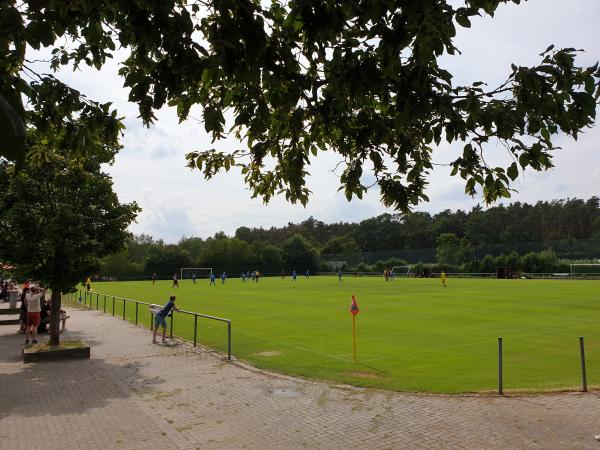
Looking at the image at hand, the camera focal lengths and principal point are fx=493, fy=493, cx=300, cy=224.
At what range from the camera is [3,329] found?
1942cm

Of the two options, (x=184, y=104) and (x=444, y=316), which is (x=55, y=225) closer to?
(x=184, y=104)

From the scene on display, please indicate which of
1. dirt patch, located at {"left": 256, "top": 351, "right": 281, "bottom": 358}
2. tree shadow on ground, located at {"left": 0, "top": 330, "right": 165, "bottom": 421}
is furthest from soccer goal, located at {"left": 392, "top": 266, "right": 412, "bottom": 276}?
tree shadow on ground, located at {"left": 0, "top": 330, "right": 165, "bottom": 421}


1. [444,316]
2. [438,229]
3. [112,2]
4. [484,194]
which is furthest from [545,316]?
[438,229]

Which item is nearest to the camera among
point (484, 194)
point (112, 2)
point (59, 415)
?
A: point (112, 2)

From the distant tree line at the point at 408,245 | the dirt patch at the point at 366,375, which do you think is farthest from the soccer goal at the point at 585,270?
the dirt patch at the point at 366,375

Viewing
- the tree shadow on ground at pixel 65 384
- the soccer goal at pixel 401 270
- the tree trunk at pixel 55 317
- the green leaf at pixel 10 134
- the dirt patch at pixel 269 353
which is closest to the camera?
the green leaf at pixel 10 134

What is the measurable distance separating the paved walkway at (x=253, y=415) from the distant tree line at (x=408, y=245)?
180 ft

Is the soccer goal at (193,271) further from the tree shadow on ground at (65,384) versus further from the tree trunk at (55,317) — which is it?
the tree shadow on ground at (65,384)

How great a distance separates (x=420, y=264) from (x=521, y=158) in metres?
80.5

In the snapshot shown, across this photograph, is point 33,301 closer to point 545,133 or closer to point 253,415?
point 253,415

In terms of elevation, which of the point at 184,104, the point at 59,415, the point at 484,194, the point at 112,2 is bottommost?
the point at 59,415

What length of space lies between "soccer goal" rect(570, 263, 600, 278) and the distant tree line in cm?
315

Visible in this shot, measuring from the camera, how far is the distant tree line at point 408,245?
248 ft

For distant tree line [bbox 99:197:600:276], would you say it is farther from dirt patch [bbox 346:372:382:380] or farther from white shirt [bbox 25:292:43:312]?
dirt patch [bbox 346:372:382:380]
